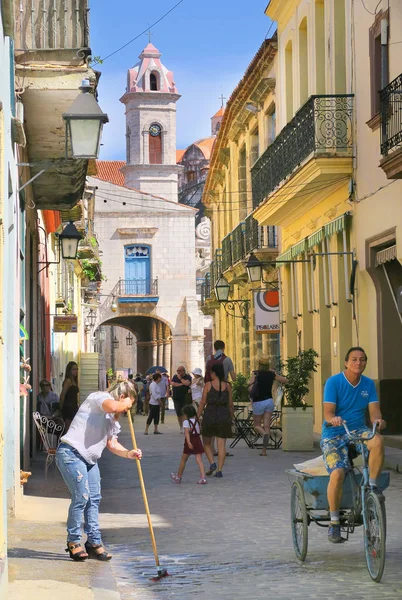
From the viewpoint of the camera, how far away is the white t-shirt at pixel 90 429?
30.4 ft

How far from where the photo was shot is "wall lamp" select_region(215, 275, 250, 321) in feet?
103

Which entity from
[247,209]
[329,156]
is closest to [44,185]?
[329,156]

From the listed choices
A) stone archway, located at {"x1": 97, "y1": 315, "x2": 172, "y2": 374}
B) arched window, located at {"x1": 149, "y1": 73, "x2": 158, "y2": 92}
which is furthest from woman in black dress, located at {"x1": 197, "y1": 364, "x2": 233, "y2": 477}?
arched window, located at {"x1": 149, "y1": 73, "x2": 158, "y2": 92}

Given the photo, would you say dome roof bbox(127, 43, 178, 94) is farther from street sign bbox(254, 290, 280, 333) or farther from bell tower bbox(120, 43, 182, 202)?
street sign bbox(254, 290, 280, 333)

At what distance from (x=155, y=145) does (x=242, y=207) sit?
173ft

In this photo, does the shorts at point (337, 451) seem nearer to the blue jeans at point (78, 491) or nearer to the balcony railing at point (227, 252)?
the blue jeans at point (78, 491)

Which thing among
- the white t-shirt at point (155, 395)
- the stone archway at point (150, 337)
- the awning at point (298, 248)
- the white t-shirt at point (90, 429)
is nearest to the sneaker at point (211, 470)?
the white t-shirt at point (90, 429)

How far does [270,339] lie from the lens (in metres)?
31.3

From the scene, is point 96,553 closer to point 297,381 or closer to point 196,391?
point 297,381

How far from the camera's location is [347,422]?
29.8 ft

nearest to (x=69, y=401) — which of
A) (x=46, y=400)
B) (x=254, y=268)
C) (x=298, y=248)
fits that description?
(x=46, y=400)

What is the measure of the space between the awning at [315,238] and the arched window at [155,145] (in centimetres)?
6396

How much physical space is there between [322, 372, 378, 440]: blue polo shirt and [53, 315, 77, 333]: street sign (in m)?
17.3

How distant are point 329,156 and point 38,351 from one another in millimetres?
5831
